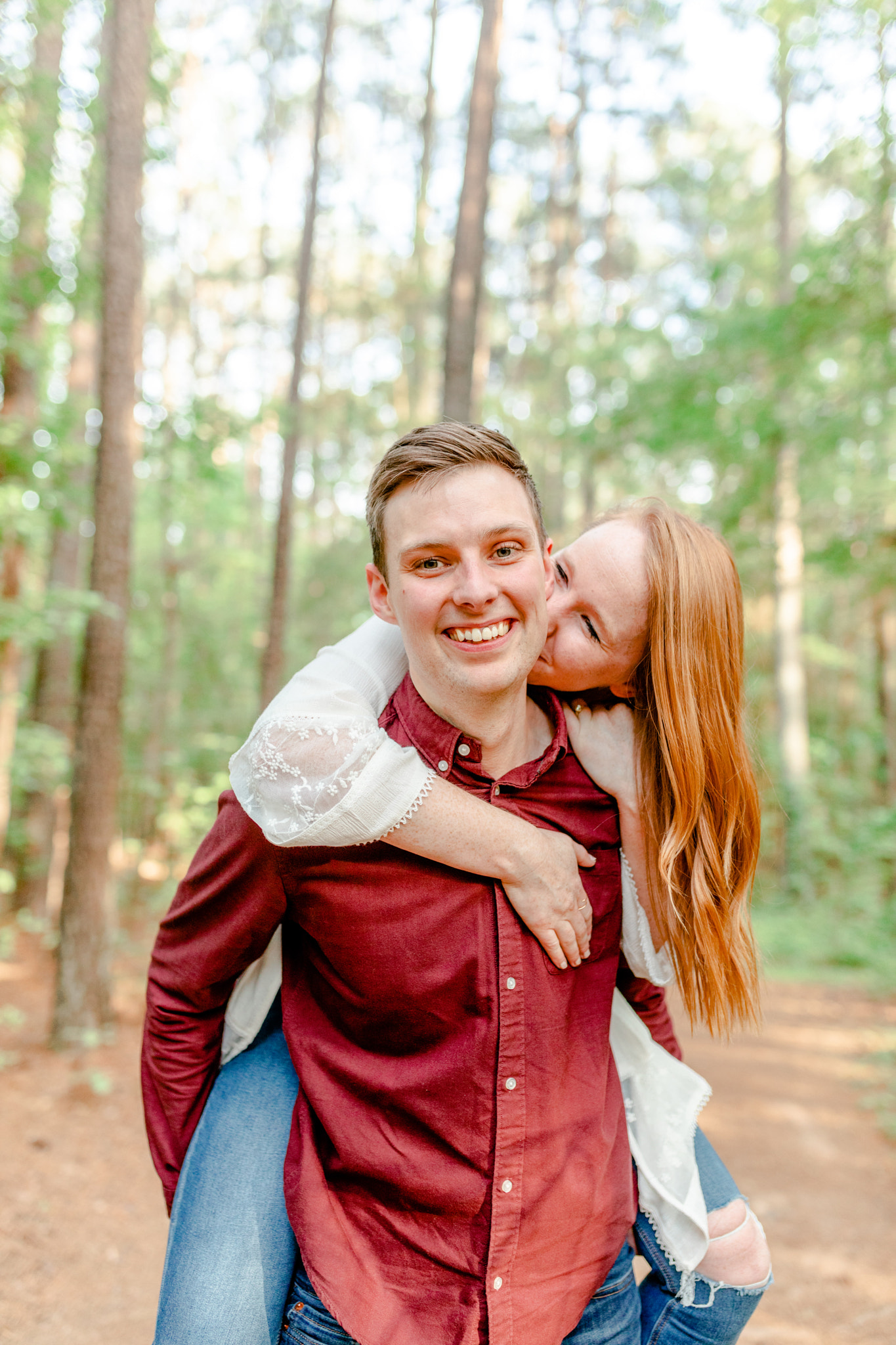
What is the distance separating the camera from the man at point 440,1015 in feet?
5.70

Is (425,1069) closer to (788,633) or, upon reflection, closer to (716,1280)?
(716,1280)

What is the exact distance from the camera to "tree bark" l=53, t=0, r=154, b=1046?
658cm

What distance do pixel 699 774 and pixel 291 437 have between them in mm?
10265

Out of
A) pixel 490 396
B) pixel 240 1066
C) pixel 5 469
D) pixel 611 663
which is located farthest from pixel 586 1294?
pixel 490 396

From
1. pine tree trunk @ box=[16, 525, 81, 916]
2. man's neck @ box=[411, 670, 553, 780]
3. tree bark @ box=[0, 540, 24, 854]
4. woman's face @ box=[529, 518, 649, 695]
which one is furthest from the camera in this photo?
pine tree trunk @ box=[16, 525, 81, 916]

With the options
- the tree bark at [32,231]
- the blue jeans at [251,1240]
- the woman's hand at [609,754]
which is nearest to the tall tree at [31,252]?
the tree bark at [32,231]

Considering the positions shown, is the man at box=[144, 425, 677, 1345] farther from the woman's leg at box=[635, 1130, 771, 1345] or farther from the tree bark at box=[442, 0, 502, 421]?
the tree bark at box=[442, 0, 502, 421]

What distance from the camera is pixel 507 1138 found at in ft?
5.69

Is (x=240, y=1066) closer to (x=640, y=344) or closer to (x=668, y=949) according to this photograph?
(x=668, y=949)

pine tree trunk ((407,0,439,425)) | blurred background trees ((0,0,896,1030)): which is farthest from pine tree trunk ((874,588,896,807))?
pine tree trunk ((407,0,439,425))

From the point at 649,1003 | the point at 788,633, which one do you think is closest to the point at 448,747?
the point at 649,1003

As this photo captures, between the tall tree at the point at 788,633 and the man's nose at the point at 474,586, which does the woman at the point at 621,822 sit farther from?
the tall tree at the point at 788,633

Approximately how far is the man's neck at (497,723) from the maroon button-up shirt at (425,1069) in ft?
0.10

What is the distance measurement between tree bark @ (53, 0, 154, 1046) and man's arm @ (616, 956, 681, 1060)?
516cm
